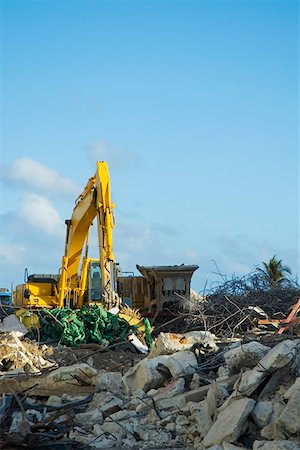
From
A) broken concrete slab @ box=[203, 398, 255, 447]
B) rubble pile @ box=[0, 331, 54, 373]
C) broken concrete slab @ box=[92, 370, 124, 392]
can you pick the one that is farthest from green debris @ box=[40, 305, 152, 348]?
broken concrete slab @ box=[203, 398, 255, 447]

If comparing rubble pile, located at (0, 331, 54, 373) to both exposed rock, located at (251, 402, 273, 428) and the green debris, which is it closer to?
the green debris

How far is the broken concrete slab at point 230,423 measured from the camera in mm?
7402

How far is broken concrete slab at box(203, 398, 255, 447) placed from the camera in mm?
7402

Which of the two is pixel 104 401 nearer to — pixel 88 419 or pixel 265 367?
pixel 88 419

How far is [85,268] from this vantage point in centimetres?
1978

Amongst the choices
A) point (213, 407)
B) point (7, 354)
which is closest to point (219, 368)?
point (213, 407)

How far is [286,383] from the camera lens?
8133mm

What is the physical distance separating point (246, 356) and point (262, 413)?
1.39m

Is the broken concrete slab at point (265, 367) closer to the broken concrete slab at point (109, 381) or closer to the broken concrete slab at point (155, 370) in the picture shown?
the broken concrete slab at point (155, 370)

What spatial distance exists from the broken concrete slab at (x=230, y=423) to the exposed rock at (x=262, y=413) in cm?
8

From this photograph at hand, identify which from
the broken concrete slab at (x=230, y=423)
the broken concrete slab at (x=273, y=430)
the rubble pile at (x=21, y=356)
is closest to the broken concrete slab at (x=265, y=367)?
the broken concrete slab at (x=230, y=423)

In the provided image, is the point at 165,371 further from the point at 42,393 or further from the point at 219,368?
the point at 42,393

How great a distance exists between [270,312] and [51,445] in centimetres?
836

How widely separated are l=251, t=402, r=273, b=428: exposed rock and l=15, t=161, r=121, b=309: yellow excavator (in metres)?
9.42
